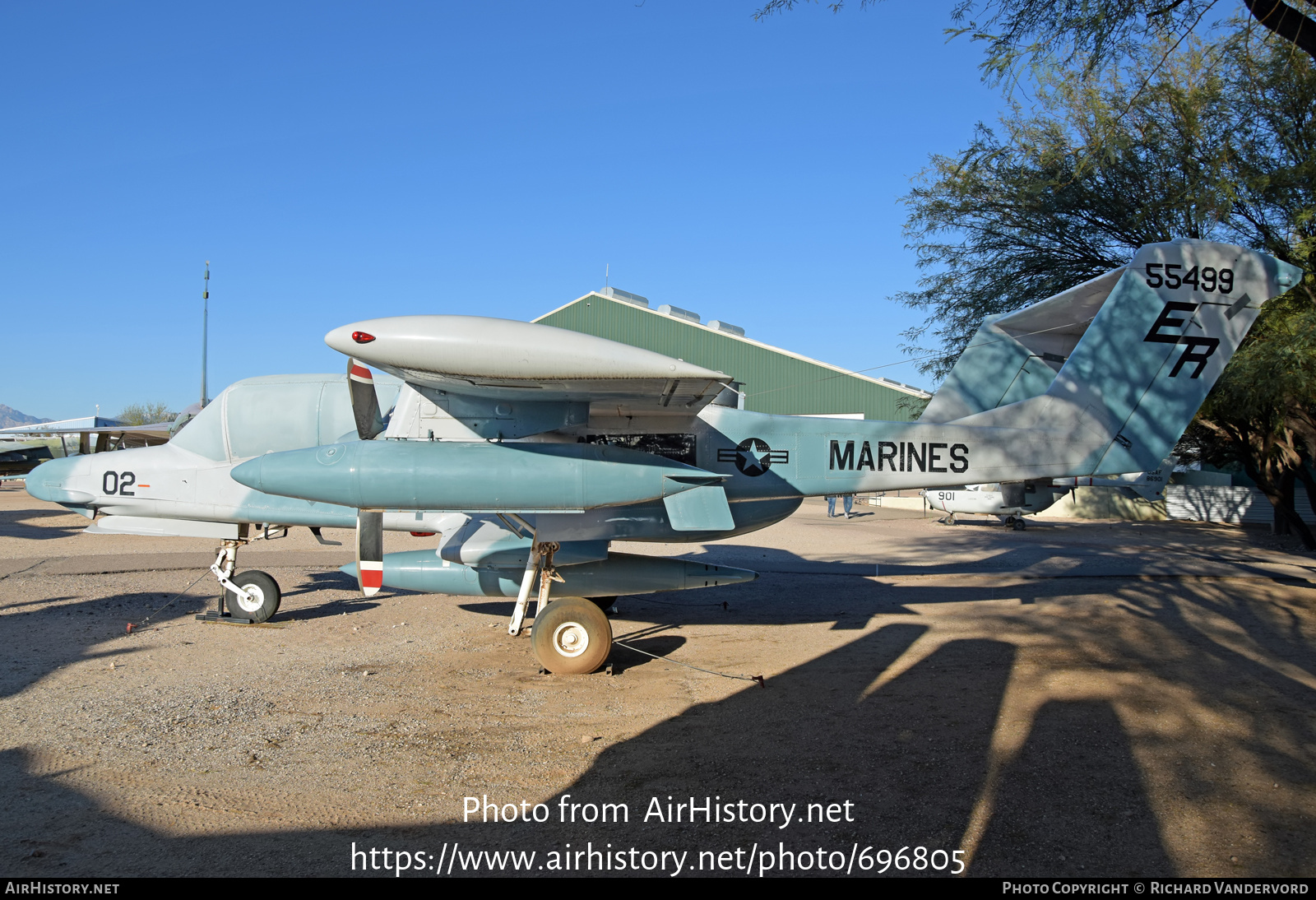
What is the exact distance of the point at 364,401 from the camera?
7.55m

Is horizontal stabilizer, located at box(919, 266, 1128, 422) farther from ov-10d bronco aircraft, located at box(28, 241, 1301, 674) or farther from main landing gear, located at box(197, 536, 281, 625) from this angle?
main landing gear, located at box(197, 536, 281, 625)

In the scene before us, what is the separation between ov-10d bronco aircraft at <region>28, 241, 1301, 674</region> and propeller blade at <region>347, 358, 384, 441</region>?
0.8 inches

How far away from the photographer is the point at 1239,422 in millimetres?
16203

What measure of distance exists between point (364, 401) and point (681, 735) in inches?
173

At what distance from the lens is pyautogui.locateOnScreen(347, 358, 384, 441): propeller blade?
24.1 ft

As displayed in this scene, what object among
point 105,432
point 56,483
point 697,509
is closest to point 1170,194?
point 697,509

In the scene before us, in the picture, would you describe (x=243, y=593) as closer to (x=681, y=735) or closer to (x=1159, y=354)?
(x=681, y=735)

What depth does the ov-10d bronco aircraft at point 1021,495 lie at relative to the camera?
20.6 meters

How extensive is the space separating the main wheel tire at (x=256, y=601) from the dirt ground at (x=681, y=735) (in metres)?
0.24

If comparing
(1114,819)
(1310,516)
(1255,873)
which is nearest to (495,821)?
(1114,819)

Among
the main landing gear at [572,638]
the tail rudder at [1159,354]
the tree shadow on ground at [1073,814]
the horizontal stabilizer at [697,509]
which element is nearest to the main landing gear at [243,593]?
the main landing gear at [572,638]

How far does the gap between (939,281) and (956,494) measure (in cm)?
1101

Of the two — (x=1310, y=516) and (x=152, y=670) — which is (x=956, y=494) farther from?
(x=152, y=670)

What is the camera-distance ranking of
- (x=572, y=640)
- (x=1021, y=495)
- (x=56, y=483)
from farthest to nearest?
(x=1021, y=495) → (x=56, y=483) → (x=572, y=640)
